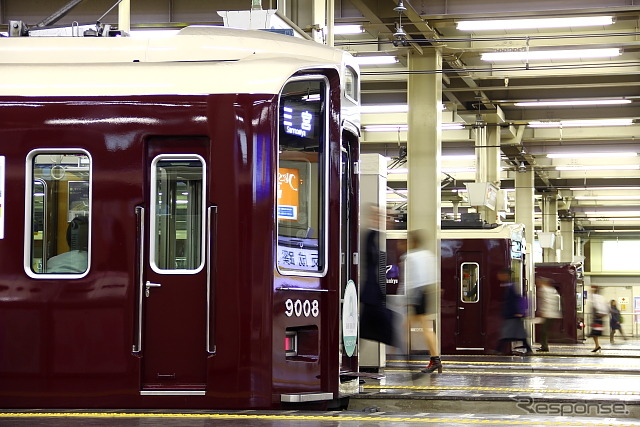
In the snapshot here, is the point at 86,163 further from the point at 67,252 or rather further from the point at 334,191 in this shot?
the point at 334,191

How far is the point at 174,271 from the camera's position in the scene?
27.8ft

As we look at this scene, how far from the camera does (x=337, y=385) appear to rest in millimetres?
8953

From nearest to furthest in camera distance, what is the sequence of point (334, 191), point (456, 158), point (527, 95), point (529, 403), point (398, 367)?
point (334, 191) < point (529, 403) < point (398, 367) < point (527, 95) < point (456, 158)

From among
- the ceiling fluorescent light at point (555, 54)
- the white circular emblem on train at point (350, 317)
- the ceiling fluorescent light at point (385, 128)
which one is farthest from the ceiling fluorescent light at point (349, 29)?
the white circular emblem on train at point (350, 317)

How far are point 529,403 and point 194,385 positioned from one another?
12.2 ft

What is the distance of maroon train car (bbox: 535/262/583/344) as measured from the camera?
110 feet

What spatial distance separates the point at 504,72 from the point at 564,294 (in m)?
9.62

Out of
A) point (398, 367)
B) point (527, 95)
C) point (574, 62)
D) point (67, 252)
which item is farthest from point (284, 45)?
point (527, 95)

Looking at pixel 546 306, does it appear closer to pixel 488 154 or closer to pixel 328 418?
pixel 488 154

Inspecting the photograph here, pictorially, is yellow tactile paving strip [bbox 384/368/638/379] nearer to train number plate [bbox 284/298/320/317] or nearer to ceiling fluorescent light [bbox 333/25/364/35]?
train number plate [bbox 284/298/320/317]

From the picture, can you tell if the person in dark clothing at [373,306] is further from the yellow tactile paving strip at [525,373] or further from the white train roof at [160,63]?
the white train roof at [160,63]

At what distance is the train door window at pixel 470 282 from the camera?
78.9 feet

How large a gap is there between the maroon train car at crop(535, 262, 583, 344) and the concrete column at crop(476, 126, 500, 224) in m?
4.21

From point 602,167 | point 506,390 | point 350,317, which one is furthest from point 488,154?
point 350,317
